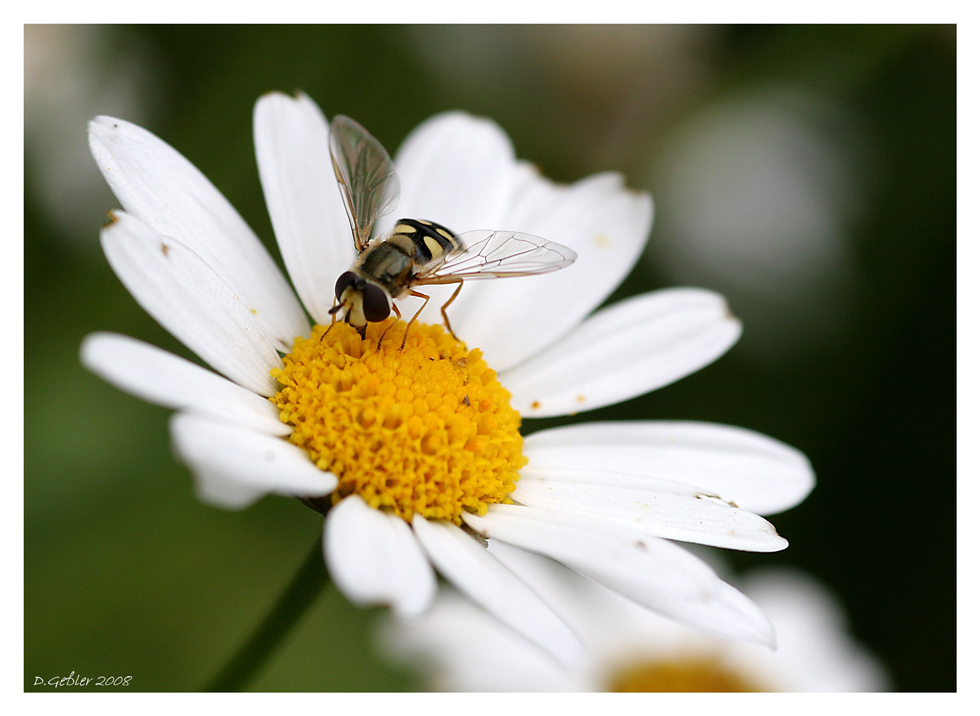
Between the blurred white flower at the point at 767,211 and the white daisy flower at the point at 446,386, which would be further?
the blurred white flower at the point at 767,211

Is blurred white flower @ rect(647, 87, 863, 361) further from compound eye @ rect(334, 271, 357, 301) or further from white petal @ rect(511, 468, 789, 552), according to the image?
compound eye @ rect(334, 271, 357, 301)

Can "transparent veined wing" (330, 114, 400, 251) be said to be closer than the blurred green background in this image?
Yes

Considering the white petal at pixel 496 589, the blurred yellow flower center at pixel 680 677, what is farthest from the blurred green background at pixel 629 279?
the white petal at pixel 496 589

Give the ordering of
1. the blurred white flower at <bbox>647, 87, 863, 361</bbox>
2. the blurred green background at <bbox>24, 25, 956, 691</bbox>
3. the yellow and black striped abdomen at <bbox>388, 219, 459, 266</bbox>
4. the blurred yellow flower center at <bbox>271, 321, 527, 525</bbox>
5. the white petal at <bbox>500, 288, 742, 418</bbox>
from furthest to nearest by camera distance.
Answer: the blurred white flower at <bbox>647, 87, 863, 361</bbox> → the blurred green background at <bbox>24, 25, 956, 691</bbox> → the white petal at <bbox>500, 288, 742, 418</bbox> → the yellow and black striped abdomen at <bbox>388, 219, 459, 266</bbox> → the blurred yellow flower center at <bbox>271, 321, 527, 525</bbox>

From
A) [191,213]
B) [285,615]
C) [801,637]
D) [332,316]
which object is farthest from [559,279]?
[801,637]

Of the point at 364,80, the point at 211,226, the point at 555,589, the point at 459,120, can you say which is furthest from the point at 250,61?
the point at 555,589

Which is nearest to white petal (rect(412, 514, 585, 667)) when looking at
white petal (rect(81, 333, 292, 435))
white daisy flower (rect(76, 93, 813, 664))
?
white daisy flower (rect(76, 93, 813, 664))

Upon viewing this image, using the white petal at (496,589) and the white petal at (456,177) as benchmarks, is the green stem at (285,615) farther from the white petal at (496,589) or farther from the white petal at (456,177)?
the white petal at (456,177)
